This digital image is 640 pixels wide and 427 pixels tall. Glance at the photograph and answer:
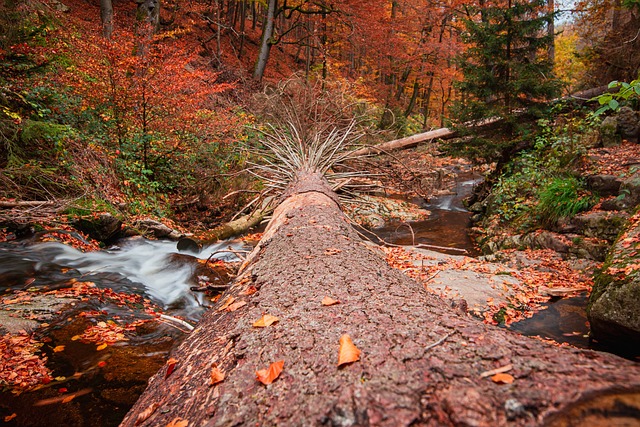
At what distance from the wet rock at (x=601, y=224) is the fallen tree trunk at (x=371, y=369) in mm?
5665

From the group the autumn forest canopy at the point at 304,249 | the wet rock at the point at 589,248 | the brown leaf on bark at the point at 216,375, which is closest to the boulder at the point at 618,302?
the autumn forest canopy at the point at 304,249

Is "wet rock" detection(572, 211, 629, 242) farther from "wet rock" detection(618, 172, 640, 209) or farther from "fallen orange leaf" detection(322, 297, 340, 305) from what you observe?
"fallen orange leaf" detection(322, 297, 340, 305)

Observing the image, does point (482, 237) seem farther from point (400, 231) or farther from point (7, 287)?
point (7, 287)

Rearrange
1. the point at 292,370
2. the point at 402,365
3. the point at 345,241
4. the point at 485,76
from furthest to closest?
the point at 485,76, the point at 345,241, the point at 292,370, the point at 402,365

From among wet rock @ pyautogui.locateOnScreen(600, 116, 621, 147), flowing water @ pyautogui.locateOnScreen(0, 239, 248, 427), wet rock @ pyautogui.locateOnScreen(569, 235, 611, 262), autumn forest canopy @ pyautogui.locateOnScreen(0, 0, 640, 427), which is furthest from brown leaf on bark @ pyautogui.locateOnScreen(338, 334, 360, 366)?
wet rock @ pyautogui.locateOnScreen(600, 116, 621, 147)

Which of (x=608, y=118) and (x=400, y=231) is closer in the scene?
(x=608, y=118)

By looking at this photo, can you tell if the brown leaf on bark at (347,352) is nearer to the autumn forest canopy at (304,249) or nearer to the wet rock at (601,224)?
the autumn forest canopy at (304,249)

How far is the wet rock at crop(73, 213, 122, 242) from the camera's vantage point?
5.86m

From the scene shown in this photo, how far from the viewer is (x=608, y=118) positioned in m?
7.52

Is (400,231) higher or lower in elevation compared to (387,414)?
lower

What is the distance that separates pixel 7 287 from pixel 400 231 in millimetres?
8133

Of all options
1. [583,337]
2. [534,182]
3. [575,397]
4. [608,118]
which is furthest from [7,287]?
[608,118]

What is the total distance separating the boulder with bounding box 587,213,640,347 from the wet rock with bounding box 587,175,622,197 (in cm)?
315

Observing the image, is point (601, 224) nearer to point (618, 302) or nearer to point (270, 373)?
point (618, 302)
